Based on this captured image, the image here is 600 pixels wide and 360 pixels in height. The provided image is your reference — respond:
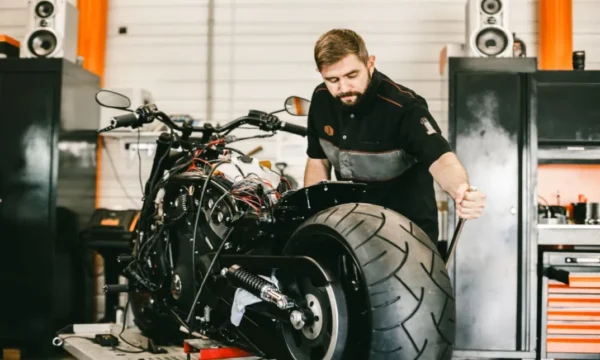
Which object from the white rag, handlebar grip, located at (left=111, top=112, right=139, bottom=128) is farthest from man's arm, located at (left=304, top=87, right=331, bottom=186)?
the white rag

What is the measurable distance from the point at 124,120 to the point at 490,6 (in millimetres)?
2888

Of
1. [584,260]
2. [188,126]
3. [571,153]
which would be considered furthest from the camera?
[571,153]

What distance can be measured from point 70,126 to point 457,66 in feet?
9.05

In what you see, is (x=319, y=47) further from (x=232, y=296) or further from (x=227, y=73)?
(x=227, y=73)

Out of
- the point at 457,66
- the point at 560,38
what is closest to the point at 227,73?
the point at 457,66

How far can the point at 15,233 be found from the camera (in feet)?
13.9

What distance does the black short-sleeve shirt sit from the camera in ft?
7.42

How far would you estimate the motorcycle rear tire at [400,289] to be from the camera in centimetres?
140

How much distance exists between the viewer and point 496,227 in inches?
165

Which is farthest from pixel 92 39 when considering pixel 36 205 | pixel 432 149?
pixel 432 149

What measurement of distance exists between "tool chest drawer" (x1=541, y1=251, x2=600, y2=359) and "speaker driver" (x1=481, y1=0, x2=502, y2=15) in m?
1.71

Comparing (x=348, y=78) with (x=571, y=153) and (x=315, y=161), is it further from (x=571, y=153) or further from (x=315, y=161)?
(x=571, y=153)

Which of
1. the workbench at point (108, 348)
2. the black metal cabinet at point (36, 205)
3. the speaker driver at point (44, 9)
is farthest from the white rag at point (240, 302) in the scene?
the speaker driver at point (44, 9)

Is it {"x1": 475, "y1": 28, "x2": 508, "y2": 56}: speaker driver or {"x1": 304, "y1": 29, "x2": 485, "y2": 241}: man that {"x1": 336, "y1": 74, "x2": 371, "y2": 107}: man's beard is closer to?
{"x1": 304, "y1": 29, "x2": 485, "y2": 241}: man
